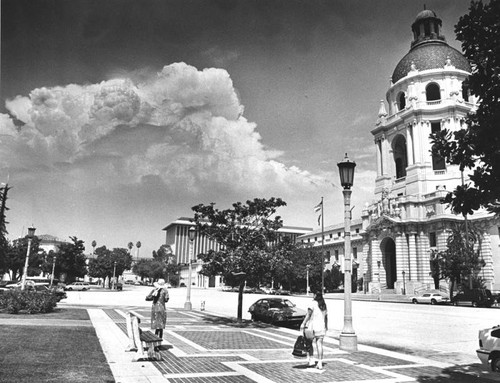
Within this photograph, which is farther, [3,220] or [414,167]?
[414,167]

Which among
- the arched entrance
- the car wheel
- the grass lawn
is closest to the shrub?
the grass lawn

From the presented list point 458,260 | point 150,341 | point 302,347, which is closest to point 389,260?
point 458,260

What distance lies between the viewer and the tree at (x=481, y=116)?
7.05 meters

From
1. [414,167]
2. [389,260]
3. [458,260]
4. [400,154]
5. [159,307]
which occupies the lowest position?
[159,307]

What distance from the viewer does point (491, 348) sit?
10203 mm

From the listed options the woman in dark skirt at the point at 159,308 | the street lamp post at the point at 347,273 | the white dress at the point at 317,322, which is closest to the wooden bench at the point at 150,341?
→ the woman in dark skirt at the point at 159,308

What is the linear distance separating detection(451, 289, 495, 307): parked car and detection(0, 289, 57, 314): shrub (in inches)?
1442

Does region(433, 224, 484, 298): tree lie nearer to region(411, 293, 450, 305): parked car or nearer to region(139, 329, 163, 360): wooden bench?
region(411, 293, 450, 305): parked car

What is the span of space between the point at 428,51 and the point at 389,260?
3766 cm

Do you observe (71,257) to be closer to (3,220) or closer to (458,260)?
(3,220)

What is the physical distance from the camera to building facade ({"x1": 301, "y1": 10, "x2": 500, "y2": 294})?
66.9 m

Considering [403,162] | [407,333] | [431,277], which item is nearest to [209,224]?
[407,333]

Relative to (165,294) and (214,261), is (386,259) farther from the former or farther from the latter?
(165,294)

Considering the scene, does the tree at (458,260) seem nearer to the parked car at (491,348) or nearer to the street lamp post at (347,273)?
the street lamp post at (347,273)
